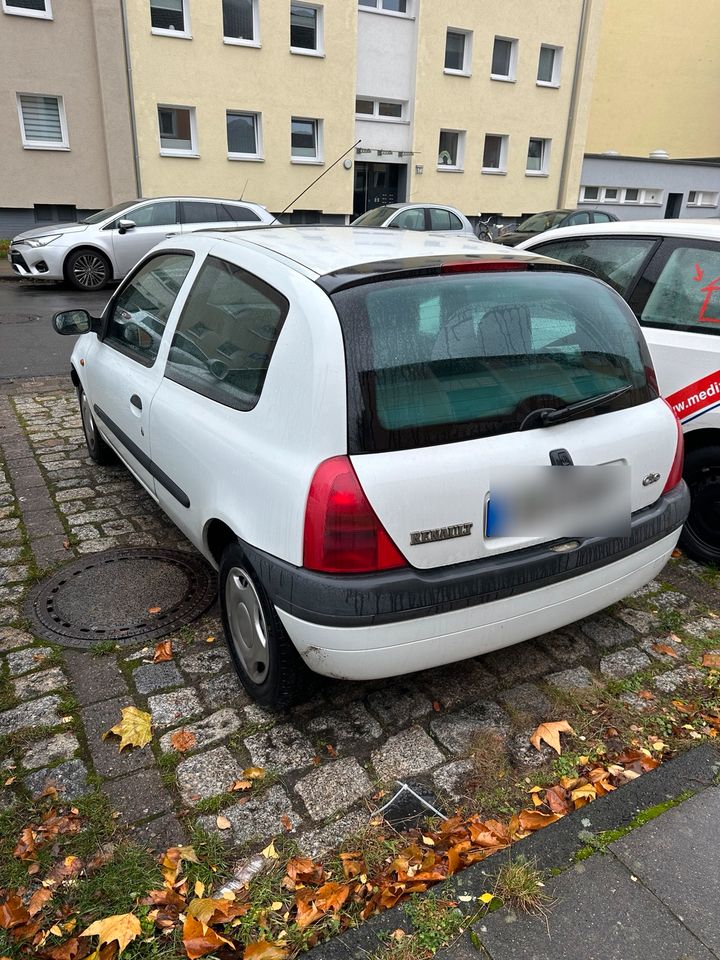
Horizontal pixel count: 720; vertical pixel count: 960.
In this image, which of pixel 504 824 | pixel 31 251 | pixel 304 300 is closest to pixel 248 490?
pixel 304 300

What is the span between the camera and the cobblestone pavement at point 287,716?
91.1 inches

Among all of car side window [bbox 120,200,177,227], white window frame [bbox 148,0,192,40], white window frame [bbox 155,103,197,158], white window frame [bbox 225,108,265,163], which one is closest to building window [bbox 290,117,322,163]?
white window frame [bbox 225,108,265,163]

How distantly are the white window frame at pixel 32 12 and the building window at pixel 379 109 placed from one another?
29.4 feet

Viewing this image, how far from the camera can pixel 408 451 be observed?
2199 millimetres

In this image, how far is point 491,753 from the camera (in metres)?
2.55

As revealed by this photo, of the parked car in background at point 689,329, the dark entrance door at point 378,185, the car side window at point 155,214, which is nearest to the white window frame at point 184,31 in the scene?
the dark entrance door at point 378,185

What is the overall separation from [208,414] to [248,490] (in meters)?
0.50

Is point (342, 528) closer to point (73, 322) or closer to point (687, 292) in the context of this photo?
point (687, 292)

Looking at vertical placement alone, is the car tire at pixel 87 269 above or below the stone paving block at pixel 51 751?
above

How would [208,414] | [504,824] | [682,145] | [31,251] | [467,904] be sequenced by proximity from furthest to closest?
[682,145] → [31,251] → [208,414] → [504,824] → [467,904]

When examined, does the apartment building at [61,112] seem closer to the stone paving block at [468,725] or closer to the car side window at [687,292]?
the car side window at [687,292]

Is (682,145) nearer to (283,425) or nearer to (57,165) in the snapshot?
(57,165)

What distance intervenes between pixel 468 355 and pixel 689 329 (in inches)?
81.6

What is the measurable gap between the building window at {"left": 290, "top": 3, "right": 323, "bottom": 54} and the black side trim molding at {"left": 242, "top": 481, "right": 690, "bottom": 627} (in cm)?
2145
